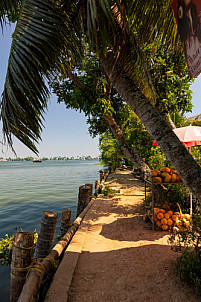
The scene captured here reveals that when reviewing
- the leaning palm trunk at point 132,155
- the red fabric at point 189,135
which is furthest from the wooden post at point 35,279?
the leaning palm trunk at point 132,155

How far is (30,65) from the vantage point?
2.54 meters

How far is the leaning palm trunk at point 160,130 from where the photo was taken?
2.10 m

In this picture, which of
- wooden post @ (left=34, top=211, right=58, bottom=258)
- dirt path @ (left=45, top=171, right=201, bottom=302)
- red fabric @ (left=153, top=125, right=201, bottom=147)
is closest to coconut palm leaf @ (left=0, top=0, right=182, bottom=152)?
wooden post @ (left=34, top=211, right=58, bottom=258)

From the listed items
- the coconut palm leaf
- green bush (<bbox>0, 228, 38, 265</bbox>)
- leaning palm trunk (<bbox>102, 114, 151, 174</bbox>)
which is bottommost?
green bush (<bbox>0, 228, 38, 265</bbox>)

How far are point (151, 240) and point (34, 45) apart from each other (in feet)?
15.1

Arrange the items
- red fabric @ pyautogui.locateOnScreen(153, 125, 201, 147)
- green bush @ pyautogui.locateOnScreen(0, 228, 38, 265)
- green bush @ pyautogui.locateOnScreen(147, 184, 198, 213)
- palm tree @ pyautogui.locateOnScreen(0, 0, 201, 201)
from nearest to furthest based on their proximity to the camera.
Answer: palm tree @ pyautogui.locateOnScreen(0, 0, 201, 201) < red fabric @ pyautogui.locateOnScreen(153, 125, 201, 147) < green bush @ pyautogui.locateOnScreen(147, 184, 198, 213) < green bush @ pyautogui.locateOnScreen(0, 228, 38, 265)

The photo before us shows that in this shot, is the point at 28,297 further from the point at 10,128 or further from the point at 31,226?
the point at 31,226

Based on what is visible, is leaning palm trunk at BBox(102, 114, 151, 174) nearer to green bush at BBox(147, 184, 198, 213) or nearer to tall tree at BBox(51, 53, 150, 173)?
tall tree at BBox(51, 53, 150, 173)

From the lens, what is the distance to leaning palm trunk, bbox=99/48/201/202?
2.10 m

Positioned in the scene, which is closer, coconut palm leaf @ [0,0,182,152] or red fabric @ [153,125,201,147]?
coconut palm leaf @ [0,0,182,152]

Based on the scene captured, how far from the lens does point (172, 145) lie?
226 cm

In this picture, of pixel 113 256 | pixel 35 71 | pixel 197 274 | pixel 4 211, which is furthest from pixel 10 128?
pixel 4 211

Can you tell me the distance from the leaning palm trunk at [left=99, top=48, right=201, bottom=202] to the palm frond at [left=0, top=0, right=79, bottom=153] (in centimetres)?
93

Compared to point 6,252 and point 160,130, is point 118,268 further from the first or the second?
point 6,252
